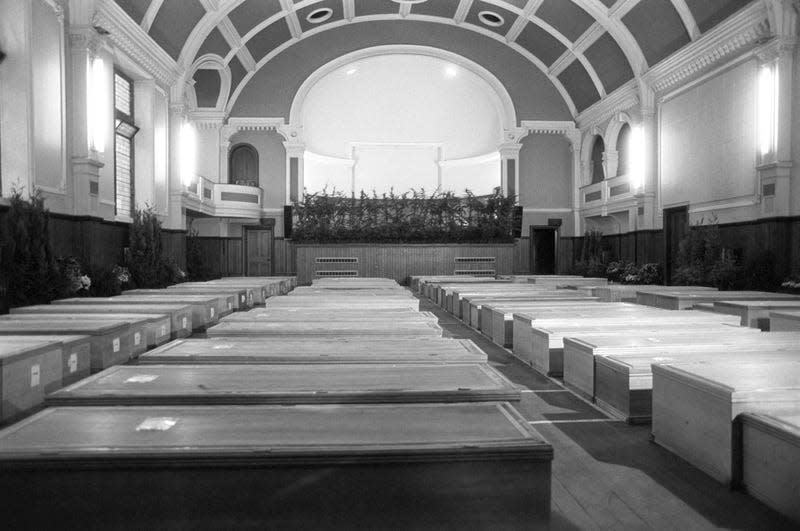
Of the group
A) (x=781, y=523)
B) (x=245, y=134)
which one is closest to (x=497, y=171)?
(x=245, y=134)

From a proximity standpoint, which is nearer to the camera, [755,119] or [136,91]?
[755,119]

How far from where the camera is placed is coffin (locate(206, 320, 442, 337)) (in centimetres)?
438

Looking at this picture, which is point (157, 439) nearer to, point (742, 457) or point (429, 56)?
point (742, 457)

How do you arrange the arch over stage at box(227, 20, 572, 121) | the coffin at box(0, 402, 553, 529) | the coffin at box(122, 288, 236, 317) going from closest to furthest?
the coffin at box(0, 402, 553, 529)
the coffin at box(122, 288, 236, 317)
the arch over stage at box(227, 20, 572, 121)

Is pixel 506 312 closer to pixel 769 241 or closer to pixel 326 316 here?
pixel 326 316

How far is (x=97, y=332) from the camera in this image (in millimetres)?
4391

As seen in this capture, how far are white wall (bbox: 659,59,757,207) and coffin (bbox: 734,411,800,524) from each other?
36.6ft

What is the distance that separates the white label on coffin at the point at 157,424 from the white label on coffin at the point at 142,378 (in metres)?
0.62

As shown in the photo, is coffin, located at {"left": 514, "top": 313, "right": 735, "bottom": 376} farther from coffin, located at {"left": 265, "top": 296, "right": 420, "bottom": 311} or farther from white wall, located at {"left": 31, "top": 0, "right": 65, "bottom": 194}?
white wall, located at {"left": 31, "top": 0, "right": 65, "bottom": 194}

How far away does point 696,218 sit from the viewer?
548 inches

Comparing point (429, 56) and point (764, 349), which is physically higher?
point (429, 56)

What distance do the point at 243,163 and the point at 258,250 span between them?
3070 millimetres

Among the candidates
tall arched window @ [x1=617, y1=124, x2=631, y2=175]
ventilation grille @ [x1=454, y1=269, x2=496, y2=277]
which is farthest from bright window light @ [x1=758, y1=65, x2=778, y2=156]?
ventilation grille @ [x1=454, y1=269, x2=496, y2=277]

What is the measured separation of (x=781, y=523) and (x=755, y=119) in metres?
11.5
